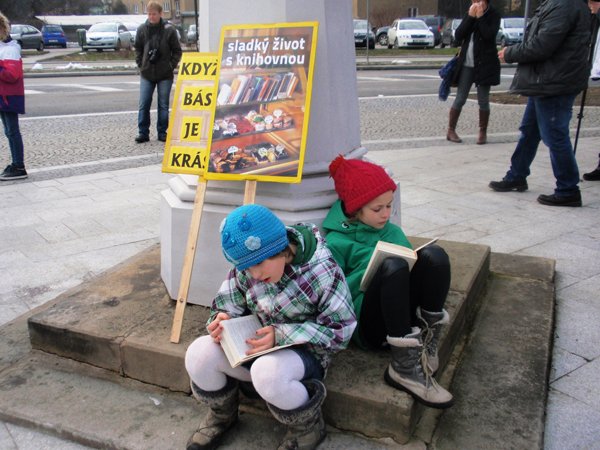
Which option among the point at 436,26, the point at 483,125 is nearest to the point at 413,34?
the point at 436,26

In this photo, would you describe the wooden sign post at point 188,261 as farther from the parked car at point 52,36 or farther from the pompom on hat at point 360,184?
the parked car at point 52,36

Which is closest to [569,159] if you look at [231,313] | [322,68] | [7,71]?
[322,68]

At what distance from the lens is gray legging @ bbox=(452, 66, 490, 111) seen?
7879mm

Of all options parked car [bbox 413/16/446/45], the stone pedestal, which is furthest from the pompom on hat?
parked car [bbox 413/16/446/45]

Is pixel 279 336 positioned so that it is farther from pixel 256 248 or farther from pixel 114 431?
pixel 114 431

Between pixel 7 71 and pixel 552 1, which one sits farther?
pixel 7 71

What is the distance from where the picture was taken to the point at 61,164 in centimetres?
730

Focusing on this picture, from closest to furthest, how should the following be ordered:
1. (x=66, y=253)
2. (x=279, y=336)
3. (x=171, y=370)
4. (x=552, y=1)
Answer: (x=279, y=336) < (x=171, y=370) < (x=66, y=253) < (x=552, y=1)

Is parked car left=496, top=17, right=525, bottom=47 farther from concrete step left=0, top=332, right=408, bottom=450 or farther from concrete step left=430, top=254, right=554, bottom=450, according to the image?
concrete step left=0, top=332, right=408, bottom=450

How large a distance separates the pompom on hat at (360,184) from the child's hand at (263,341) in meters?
0.69

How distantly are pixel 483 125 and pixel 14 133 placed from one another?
568 cm

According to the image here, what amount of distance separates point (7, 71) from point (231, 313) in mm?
4957

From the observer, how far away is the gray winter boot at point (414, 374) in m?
2.30

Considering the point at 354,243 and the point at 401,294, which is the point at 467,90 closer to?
the point at 354,243
